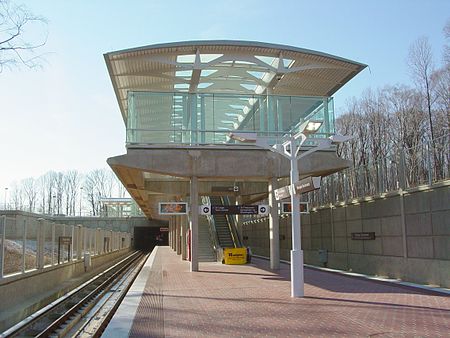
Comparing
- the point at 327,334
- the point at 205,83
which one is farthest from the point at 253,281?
the point at 205,83

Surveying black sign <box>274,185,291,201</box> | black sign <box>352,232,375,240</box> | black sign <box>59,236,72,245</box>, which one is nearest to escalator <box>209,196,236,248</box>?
black sign <box>59,236,72,245</box>

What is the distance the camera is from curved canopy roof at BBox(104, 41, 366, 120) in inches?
849

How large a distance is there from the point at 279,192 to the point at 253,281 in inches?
177

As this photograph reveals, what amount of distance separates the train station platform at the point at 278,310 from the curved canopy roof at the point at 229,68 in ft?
34.2

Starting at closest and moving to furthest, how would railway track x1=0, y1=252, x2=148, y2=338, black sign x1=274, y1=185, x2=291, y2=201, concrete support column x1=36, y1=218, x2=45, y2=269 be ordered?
1. railway track x1=0, y1=252, x2=148, y2=338
2. black sign x1=274, y1=185, x2=291, y2=201
3. concrete support column x1=36, y1=218, x2=45, y2=269

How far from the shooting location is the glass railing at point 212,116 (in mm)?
21312

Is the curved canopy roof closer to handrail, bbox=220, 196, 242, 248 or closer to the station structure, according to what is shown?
the station structure

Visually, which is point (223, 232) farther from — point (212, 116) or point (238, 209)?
point (212, 116)

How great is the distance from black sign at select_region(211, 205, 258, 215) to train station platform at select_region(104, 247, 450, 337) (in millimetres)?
5415

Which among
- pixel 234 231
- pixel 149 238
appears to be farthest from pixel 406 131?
pixel 149 238

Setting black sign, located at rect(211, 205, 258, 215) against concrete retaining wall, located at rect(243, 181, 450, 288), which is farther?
black sign, located at rect(211, 205, 258, 215)

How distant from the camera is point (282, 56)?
880 inches

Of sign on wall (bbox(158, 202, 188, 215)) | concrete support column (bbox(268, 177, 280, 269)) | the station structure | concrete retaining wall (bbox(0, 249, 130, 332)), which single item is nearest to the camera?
concrete retaining wall (bbox(0, 249, 130, 332))

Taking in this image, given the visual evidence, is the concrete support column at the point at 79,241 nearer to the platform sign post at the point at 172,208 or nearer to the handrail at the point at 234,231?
the platform sign post at the point at 172,208
